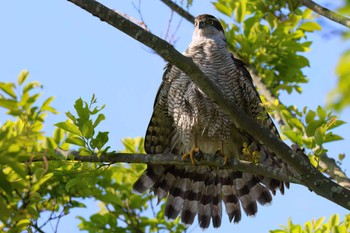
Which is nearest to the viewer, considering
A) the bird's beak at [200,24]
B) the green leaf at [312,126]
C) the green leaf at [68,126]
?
the green leaf at [68,126]

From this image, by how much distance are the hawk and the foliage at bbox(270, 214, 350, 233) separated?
0.53 m

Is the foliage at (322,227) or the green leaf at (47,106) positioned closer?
the green leaf at (47,106)

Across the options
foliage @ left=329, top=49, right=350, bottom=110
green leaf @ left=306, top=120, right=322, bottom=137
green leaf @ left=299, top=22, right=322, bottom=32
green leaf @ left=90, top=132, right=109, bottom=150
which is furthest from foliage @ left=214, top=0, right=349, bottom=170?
foliage @ left=329, top=49, right=350, bottom=110

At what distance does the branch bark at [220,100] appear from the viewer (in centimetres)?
363

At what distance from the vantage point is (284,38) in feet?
21.6

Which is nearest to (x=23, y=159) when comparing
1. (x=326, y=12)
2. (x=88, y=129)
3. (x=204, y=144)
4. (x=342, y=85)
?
(x=88, y=129)

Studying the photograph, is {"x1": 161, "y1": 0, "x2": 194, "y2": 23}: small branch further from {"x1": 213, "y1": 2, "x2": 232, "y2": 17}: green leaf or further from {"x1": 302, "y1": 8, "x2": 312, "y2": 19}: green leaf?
{"x1": 302, "y1": 8, "x2": 312, "y2": 19}: green leaf

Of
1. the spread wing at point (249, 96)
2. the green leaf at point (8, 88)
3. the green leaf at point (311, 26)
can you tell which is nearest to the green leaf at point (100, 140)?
the green leaf at point (8, 88)

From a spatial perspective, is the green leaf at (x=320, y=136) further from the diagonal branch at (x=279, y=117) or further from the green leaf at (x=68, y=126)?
the green leaf at (x=68, y=126)

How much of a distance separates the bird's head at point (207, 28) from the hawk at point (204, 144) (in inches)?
25.3

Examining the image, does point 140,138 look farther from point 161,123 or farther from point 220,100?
point 220,100

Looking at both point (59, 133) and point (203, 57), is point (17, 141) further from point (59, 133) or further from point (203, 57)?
point (203, 57)

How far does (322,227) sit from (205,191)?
4.62 ft

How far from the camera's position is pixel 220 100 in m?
3.76
